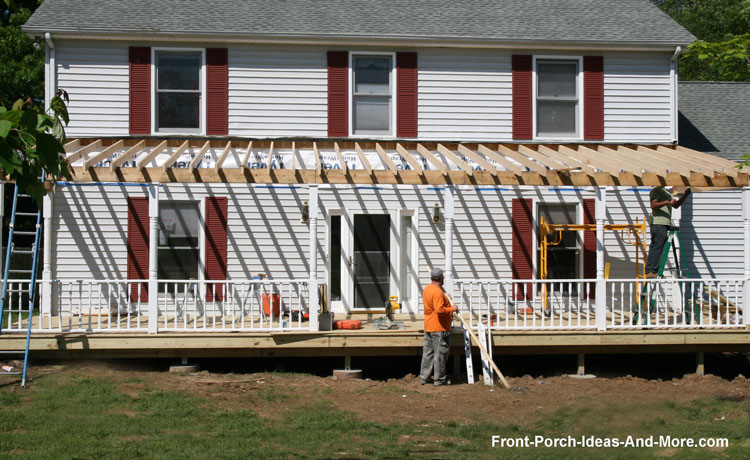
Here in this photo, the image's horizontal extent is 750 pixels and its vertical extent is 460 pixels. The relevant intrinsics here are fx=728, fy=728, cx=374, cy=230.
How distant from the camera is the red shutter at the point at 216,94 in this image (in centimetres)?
1365

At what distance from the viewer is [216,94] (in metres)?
13.6

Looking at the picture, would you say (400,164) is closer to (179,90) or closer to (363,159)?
(363,159)

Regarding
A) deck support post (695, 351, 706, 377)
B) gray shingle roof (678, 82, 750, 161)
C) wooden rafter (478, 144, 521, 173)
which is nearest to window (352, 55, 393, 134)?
wooden rafter (478, 144, 521, 173)

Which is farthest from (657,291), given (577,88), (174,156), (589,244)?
(174,156)

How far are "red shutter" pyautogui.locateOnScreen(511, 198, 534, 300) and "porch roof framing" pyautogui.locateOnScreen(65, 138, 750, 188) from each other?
3.71 feet

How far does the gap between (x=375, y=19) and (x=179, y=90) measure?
4065 mm

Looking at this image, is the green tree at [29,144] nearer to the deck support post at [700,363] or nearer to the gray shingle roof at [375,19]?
the gray shingle roof at [375,19]

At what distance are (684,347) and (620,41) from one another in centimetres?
594

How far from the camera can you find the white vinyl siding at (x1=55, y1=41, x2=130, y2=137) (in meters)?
13.4

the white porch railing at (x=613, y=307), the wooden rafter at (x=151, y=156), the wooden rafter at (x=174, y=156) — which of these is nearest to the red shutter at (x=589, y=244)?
the white porch railing at (x=613, y=307)

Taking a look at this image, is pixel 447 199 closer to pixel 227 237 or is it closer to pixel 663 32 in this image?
pixel 227 237

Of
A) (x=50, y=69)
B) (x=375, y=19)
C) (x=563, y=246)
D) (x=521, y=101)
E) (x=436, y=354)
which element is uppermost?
(x=375, y=19)

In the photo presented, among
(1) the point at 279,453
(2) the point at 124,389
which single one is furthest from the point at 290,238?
(1) the point at 279,453

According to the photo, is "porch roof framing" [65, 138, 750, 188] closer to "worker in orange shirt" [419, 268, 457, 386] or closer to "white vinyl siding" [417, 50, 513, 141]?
"white vinyl siding" [417, 50, 513, 141]
